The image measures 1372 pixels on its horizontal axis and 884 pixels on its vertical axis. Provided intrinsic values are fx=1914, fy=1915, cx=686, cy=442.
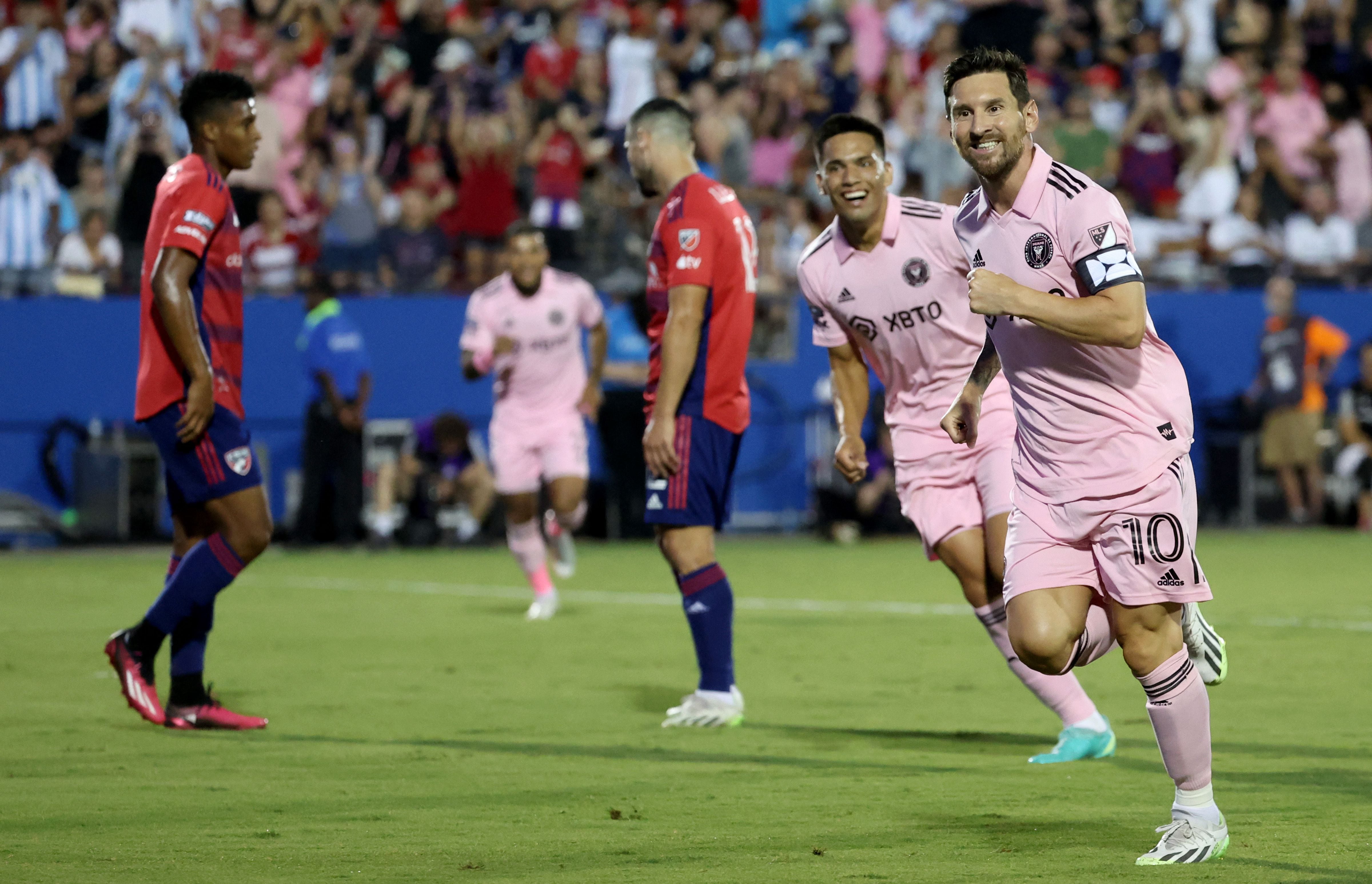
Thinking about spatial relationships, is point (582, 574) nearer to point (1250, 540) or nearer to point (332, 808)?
point (1250, 540)

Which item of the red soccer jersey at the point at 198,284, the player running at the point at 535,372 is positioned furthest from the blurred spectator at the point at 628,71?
the red soccer jersey at the point at 198,284

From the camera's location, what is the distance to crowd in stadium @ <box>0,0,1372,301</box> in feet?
63.9

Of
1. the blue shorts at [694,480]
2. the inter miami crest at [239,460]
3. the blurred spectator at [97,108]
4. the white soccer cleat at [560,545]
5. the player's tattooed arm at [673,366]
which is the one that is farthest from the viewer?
the blurred spectator at [97,108]

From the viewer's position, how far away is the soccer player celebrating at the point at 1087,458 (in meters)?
5.21

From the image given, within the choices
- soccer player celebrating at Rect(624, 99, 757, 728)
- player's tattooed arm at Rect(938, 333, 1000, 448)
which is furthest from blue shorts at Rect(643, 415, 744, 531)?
player's tattooed arm at Rect(938, 333, 1000, 448)

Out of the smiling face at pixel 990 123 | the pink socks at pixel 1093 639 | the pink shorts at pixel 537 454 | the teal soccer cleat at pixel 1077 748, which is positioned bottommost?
the teal soccer cleat at pixel 1077 748

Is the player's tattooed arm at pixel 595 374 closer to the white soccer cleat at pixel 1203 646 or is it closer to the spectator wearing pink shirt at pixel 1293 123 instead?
the white soccer cleat at pixel 1203 646

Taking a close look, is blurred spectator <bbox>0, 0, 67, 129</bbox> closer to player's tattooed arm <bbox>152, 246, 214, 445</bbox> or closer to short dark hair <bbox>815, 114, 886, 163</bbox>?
player's tattooed arm <bbox>152, 246, 214, 445</bbox>

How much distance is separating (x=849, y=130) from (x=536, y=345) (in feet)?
20.1

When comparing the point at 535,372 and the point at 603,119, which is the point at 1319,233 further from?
the point at 535,372

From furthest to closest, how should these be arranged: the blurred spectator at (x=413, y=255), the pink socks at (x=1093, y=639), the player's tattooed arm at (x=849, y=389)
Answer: the blurred spectator at (x=413, y=255)
the player's tattooed arm at (x=849, y=389)
the pink socks at (x=1093, y=639)

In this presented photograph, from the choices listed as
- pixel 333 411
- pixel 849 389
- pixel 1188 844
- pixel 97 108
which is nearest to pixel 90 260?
pixel 97 108

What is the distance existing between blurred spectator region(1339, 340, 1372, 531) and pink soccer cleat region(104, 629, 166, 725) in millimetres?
11389

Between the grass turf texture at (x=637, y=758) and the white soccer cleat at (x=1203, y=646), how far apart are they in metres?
0.46
